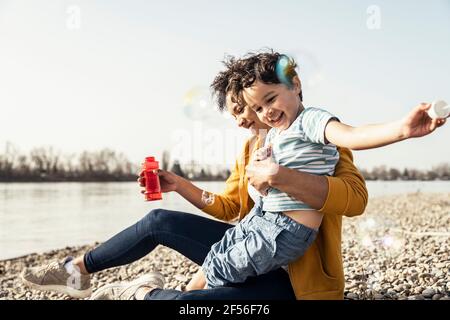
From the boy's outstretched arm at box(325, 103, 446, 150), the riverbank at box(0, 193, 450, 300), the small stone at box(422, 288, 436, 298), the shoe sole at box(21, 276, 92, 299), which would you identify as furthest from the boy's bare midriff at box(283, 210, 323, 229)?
the small stone at box(422, 288, 436, 298)

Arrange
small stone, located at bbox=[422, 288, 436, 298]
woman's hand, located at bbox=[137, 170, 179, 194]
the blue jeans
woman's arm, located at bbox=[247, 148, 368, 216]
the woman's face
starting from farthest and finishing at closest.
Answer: small stone, located at bbox=[422, 288, 436, 298]
woman's hand, located at bbox=[137, 170, 179, 194]
the blue jeans
the woman's face
woman's arm, located at bbox=[247, 148, 368, 216]

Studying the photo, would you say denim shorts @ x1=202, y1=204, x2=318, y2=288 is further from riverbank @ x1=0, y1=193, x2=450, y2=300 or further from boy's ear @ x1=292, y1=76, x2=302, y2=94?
riverbank @ x1=0, y1=193, x2=450, y2=300

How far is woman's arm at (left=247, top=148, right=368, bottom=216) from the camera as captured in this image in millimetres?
2057

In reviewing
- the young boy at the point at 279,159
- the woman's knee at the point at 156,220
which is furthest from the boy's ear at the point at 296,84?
the woman's knee at the point at 156,220

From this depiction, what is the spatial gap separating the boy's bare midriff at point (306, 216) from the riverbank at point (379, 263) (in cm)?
129

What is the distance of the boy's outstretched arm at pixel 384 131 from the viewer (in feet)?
5.56

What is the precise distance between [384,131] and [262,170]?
18.8 inches

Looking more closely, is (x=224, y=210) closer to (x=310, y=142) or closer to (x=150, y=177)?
(x=150, y=177)

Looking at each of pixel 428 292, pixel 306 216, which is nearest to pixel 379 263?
pixel 428 292

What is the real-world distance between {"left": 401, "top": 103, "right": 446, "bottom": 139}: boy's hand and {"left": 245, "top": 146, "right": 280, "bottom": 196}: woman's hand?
49 centimetres

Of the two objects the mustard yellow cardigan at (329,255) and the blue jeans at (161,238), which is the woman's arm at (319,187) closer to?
the mustard yellow cardigan at (329,255)

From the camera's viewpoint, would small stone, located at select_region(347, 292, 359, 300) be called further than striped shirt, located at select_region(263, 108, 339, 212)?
Yes
